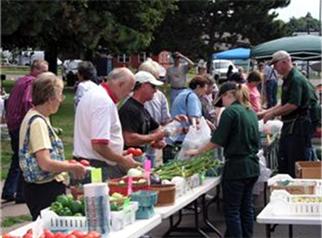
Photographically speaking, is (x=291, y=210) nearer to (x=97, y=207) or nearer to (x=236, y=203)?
(x=236, y=203)

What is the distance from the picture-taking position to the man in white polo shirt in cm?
551

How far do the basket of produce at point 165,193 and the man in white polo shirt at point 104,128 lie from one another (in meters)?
0.43

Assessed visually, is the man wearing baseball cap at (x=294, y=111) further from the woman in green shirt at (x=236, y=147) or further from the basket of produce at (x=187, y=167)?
the woman in green shirt at (x=236, y=147)

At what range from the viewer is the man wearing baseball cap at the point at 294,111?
8438mm

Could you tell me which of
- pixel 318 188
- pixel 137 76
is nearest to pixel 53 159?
pixel 137 76

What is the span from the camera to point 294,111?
8.48m

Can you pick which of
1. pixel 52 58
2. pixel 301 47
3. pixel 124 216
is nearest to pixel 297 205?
pixel 124 216

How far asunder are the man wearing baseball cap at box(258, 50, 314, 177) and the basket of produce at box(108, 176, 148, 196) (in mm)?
3387

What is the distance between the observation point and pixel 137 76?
6.52 m

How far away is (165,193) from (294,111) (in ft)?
11.2

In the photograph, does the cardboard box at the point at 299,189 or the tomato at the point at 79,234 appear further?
the cardboard box at the point at 299,189

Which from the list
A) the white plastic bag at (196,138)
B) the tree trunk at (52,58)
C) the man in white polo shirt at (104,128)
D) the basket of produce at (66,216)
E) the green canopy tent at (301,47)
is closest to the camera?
the basket of produce at (66,216)

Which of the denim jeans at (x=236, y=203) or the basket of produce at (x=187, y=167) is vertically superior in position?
the basket of produce at (x=187, y=167)

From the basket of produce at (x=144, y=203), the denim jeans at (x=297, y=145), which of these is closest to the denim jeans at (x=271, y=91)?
the denim jeans at (x=297, y=145)
